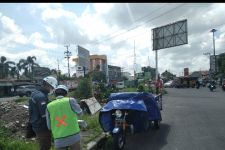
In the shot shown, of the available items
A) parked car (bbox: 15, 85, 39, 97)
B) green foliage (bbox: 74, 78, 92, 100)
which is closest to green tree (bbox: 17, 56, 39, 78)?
parked car (bbox: 15, 85, 39, 97)

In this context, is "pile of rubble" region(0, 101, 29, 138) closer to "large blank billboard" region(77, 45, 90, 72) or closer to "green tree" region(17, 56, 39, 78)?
"large blank billboard" region(77, 45, 90, 72)

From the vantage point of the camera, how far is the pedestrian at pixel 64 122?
20.0 ft

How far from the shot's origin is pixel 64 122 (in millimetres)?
6105

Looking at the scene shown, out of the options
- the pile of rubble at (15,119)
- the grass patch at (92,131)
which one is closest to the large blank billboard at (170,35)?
the pile of rubble at (15,119)

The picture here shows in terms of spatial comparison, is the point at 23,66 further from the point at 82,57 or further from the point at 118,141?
the point at 118,141

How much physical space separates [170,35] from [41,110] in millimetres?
34573

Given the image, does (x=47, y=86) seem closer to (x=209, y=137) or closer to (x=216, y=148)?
(x=216, y=148)

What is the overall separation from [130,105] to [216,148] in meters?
Result: 2.53

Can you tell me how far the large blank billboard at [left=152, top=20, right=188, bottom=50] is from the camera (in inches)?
1527

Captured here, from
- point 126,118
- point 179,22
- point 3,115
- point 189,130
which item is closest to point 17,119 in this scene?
point 3,115

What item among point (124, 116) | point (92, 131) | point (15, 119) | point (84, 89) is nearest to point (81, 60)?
point (84, 89)

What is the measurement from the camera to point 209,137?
11.1 m

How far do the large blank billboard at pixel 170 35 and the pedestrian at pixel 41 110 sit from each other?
108 feet

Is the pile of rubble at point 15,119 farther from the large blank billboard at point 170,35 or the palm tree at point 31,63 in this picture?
the palm tree at point 31,63
